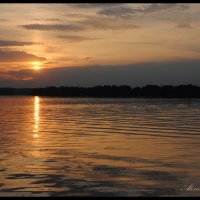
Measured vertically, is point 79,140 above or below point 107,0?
below

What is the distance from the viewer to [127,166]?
1587 centimetres

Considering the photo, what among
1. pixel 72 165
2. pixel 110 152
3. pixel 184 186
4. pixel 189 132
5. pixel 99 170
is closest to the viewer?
pixel 184 186

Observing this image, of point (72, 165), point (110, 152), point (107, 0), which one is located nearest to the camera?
point (107, 0)

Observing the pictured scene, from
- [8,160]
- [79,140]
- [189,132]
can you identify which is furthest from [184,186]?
[189,132]

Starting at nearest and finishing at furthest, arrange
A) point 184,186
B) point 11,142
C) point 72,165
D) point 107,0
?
point 107,0, point 184,186, point 72,165, point 11,142

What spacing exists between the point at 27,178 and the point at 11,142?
32.9ft

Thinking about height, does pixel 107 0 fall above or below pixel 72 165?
above

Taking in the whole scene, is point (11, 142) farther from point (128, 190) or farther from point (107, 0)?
point (107, 0)

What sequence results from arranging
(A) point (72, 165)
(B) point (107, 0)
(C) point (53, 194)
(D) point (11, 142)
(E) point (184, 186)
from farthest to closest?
(D) point (11, 142), (A) point (72, 165), (E) point (184, 186), (C) point (53, 194), (B) point (107, 0)

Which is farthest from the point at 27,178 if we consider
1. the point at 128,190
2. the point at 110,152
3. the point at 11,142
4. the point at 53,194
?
the point at 11,142

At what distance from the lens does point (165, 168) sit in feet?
50.9

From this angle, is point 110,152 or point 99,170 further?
point 110,152

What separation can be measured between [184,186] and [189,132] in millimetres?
16174

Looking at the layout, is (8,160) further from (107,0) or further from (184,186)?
(107,0)
